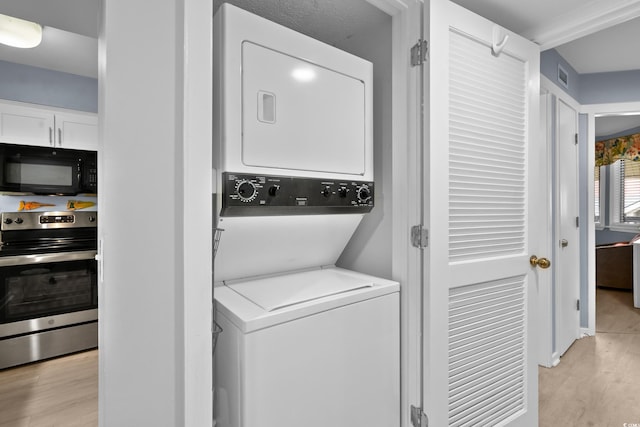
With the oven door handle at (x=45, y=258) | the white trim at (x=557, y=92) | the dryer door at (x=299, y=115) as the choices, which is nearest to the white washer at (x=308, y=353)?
the dryer door at (x=299, y=115)

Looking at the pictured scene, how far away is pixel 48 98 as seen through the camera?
3.10m

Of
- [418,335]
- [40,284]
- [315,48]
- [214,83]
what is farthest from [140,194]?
[40,284]

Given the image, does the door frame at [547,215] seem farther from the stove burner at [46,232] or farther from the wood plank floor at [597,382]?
the stove burner at [46,232]

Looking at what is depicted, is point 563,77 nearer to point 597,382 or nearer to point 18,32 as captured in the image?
point 597,382

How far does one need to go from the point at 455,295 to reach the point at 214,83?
1308 millimetres

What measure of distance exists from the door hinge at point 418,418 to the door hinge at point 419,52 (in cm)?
147

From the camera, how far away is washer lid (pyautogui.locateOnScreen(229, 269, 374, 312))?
3.88 ft

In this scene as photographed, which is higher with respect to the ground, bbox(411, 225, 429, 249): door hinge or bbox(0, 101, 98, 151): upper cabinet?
bbox(0, 101, 98, 151): upper cabinet

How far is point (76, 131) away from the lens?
3105 mm

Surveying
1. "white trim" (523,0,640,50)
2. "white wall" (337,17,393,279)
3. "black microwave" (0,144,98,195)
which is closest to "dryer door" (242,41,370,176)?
"white wall" (337,17,393,279)

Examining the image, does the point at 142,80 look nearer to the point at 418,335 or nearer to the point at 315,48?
the point at 315,48

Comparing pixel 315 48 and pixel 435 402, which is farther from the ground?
pixel 315 48

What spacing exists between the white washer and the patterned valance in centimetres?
559

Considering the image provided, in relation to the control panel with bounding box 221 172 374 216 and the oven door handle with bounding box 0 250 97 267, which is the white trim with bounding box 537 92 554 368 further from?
the oven door handle with bounding box 0 250 97 267
